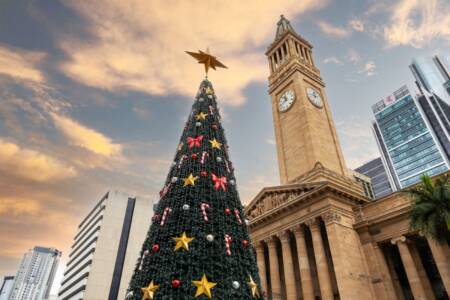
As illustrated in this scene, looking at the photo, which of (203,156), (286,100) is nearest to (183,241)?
(203,156)

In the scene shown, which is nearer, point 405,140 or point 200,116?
point 200,116

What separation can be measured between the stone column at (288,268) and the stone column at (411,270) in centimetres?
757

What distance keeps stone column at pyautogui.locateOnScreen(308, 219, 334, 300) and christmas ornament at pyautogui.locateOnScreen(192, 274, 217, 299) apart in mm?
16581

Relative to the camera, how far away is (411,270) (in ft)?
61.2

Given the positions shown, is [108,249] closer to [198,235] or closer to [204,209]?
[204,209]

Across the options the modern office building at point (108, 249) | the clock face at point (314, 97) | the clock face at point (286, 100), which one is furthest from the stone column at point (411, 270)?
the modern office building at point (108, 249)

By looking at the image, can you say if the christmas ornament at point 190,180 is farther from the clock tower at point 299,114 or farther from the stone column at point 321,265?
the clock tower at point 299,114

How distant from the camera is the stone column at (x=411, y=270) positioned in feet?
58.5

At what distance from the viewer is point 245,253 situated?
22.6ft

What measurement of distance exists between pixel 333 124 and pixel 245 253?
29.7m

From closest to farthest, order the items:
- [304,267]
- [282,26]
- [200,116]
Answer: [200,116] < [304,267] < [282,26]

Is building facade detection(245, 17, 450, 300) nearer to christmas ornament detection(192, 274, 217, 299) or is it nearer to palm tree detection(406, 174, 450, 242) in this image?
palm tree detection(406, 174, 450, 242)

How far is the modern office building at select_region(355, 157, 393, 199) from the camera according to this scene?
4721 inches

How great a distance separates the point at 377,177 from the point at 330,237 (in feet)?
394
